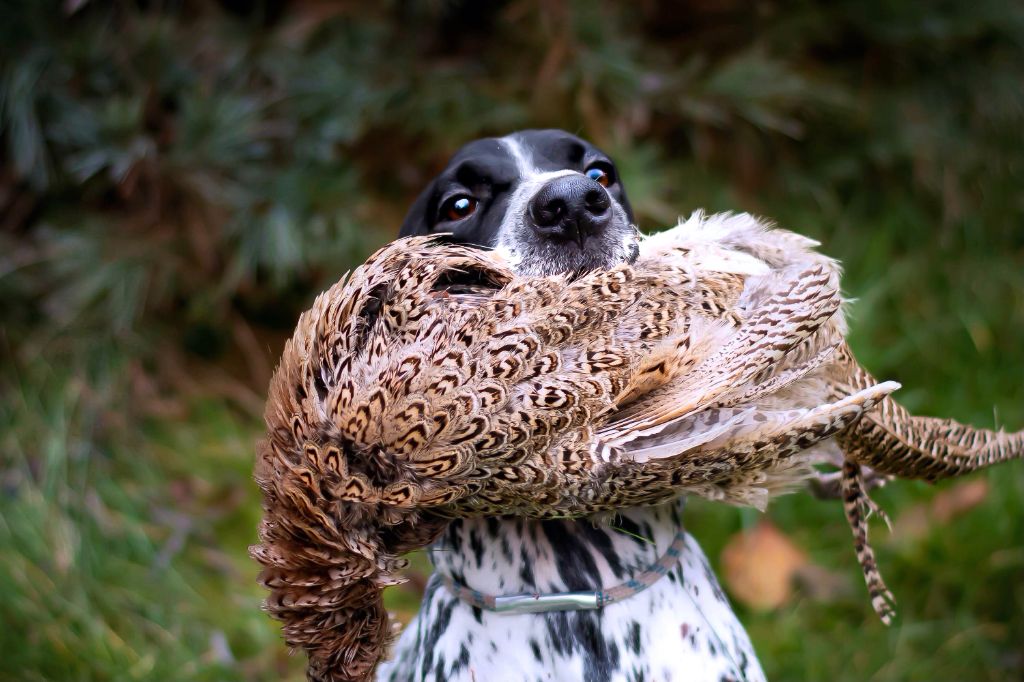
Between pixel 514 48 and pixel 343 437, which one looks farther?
pixel 514 48

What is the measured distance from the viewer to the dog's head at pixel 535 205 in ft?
4.32

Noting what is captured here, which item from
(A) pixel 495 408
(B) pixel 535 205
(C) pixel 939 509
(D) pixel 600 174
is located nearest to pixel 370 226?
(D) pixel 600 174

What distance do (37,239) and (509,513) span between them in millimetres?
2560

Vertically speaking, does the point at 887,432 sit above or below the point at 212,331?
above

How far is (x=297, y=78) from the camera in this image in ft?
10.2

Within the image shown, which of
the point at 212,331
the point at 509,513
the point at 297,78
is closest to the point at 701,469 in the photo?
the point at 509,513

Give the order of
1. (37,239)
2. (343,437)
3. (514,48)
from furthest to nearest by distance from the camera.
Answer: (514,48) → (37,239) → (343,437)

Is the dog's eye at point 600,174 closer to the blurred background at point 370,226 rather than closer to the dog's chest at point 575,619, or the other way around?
the dog's chest at point 575,619

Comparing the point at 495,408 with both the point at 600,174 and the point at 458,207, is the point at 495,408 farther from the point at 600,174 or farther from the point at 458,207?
the point at 600,174

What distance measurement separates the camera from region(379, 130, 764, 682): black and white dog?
124 centimetres

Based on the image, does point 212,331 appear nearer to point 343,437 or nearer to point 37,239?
point 37,239

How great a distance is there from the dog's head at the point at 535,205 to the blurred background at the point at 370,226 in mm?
1522

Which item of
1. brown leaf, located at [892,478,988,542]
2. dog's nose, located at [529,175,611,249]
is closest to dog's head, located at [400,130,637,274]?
dog's nose, located at [529,175,611,249]

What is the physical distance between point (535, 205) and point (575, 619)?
59cm
